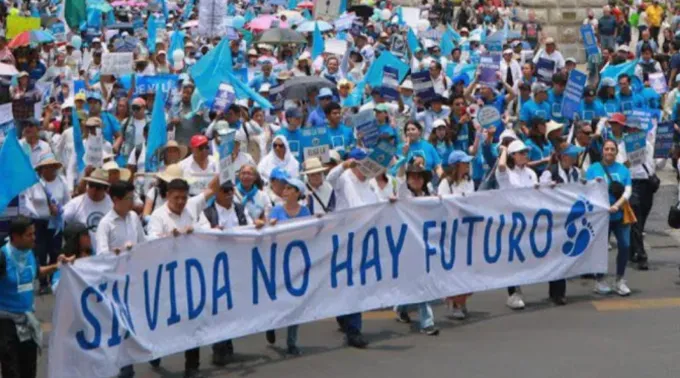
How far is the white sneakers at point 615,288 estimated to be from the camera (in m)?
15.5

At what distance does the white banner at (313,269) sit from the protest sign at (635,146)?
1527 millimetres

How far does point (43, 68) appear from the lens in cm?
2681

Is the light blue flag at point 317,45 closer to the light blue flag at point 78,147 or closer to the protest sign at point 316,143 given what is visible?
the protest sign at point 316,143

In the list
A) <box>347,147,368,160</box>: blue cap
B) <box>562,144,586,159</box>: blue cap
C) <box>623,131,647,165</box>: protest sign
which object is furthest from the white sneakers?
<box>347,147,368,160</box>: blue cap

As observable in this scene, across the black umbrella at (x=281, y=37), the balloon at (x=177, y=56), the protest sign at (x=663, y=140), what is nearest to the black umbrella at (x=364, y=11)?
the black umbrella at (x=281, y=37)

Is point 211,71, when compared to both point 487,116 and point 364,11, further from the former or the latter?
point 364,11

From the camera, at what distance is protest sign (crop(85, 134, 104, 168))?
58.1ft

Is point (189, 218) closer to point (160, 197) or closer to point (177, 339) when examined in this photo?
point (177, 339)

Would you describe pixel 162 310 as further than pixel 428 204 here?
No

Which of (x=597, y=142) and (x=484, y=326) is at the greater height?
(x=597, y=142)

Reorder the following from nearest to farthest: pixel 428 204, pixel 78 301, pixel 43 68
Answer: pixel 78 301, pixel 428 204, pixel 43 68

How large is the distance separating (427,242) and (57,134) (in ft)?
21.7

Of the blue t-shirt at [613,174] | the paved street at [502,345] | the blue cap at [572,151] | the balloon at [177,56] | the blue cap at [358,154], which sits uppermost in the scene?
the balloon at [177,56]

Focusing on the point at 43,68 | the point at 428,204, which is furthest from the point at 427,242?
the point at 43,68
